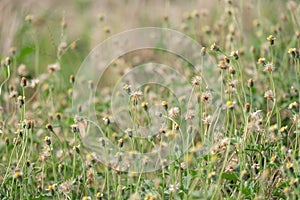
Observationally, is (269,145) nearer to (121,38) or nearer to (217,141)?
(217,141)

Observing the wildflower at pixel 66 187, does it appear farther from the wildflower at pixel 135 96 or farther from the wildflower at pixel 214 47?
the wildflower at pixel 214 47

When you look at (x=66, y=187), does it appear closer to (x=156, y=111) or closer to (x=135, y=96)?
(x=135, y=96)

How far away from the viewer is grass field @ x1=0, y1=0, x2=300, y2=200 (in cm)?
202

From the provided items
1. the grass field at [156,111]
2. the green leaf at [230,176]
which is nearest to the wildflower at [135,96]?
the grass field at [156,111]

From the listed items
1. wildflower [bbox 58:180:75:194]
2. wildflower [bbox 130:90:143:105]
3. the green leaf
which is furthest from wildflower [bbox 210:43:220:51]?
wildflower [bbox 58:180:75:194]

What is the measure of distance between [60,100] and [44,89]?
0.12 meters

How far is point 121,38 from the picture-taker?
3.66 m

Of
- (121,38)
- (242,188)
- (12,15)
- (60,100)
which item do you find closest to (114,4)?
(12,15)

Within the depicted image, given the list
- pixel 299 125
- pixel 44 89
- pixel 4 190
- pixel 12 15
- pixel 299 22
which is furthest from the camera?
pixel 12 15

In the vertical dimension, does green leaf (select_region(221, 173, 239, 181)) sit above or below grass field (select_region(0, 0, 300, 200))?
below

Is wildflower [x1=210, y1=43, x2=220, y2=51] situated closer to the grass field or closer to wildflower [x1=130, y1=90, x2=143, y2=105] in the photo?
the grass field

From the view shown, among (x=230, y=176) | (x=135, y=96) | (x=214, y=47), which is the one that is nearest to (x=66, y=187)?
(x=135, y=96)

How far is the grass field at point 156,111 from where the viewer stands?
6.63ft

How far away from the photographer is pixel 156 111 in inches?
96.9
